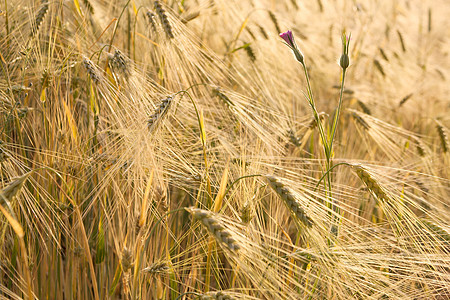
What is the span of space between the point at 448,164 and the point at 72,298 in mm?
1594

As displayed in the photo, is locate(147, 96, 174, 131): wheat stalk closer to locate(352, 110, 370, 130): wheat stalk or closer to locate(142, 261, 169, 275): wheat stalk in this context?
locate(142, 261, 169, 275): wheat stalk

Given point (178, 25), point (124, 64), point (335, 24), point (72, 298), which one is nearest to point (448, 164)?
point (178, 25)

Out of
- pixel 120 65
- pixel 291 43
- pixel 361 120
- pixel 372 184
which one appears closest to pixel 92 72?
pixel 120 65

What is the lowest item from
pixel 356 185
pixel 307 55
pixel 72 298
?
pixel 356 185

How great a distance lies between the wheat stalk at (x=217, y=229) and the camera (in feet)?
2.89

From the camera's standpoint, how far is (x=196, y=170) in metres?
1.31

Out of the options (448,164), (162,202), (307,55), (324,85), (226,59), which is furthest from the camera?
(324,85)

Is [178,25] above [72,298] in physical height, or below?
above

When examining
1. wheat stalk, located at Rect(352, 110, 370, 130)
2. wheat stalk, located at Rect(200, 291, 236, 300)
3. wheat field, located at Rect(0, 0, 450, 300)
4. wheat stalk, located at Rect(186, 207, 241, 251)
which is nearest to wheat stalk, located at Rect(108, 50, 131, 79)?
wheat field, located at Rect(0, 0, 450, 300)

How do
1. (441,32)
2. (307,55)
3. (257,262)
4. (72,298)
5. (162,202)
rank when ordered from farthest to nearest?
(441,32)
(307,55)
(72,298)
(162,202)
(257,262)

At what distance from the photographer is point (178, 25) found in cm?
157

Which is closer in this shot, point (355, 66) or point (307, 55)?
point (307, 55)

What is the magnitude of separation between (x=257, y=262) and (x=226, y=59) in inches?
55.3

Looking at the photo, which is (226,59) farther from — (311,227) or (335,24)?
(335,24)
